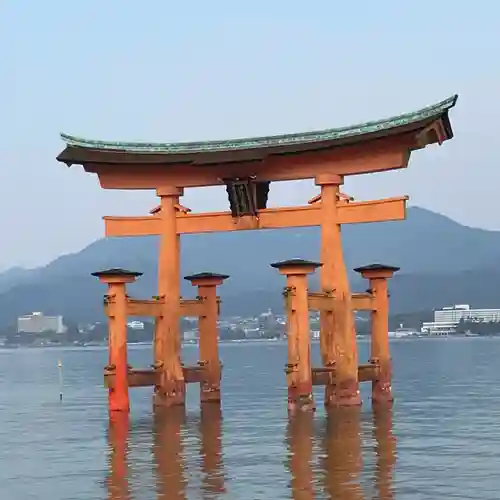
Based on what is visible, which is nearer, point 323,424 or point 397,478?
point 397,478

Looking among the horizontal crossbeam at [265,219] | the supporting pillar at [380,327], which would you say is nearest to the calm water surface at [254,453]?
the supporting pillar at [380,327]

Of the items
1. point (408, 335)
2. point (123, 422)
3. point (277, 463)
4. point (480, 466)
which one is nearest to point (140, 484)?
point (277, 463)

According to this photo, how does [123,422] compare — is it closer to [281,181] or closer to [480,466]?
[281,181]

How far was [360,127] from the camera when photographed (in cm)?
2453

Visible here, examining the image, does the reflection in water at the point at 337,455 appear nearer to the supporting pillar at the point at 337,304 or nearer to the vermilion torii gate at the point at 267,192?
the supporting pillar at the point at 337,304

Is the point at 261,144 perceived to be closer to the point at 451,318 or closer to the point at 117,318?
the point at 117,318

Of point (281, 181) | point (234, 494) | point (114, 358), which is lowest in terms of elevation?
point (234, 494)

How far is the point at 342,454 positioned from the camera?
18.1m

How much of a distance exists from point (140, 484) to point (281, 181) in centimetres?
1176

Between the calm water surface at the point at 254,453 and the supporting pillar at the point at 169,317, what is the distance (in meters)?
0.88

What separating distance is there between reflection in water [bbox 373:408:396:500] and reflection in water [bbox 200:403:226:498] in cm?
228

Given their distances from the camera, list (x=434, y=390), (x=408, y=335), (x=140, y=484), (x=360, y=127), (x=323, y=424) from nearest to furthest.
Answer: (x=140, y=484)
(x=323, y=424)
(x=360, y=127)
(x=434, y=390)
(x=408, y=335)

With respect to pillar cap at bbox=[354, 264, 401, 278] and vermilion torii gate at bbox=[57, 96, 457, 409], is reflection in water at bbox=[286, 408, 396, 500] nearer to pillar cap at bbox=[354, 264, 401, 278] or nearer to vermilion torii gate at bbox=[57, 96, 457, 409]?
vermilion torii gate at bbox=[57, 96, 457, 409]

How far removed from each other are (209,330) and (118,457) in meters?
9.49
